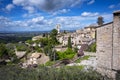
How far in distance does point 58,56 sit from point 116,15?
78.2ft

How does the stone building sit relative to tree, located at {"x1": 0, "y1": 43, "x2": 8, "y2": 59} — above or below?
above

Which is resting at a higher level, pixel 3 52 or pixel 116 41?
pixel 116 41

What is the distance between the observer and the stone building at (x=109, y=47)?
1041cm

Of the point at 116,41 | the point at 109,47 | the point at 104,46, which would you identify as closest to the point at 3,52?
the point at 104,46

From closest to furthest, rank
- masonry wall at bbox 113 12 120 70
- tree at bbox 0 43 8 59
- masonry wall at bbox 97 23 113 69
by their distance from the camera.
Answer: masonry wall at bbox 113 12 120 70
masonry wall at bbox 97 23 113 69
tree at bbox 0 43 8 59

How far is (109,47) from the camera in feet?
36.0

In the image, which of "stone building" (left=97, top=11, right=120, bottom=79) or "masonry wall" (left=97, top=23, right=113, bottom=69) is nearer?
"stone building" (left=97, top=11, right=120, bottom=79)

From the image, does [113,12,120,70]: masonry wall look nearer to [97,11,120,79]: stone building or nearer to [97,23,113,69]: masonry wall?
[97,11,120,79]: stone building

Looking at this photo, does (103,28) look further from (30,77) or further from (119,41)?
(30,77)

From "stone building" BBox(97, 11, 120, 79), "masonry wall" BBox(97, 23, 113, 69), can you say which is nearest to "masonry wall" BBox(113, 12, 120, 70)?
"stone building" BBox(97, 11, 120, 79)

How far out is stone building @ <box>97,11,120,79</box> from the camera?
34.2ft

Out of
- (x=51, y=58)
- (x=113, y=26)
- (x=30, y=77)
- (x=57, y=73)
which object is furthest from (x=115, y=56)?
(x=51, y=58)

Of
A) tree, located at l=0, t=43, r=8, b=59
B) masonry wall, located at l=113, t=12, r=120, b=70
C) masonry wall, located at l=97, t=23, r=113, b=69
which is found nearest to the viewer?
masonry wall, located at l=113, t=12, r=120, b=70

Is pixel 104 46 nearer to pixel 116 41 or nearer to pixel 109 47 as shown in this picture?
pixel 109 47
